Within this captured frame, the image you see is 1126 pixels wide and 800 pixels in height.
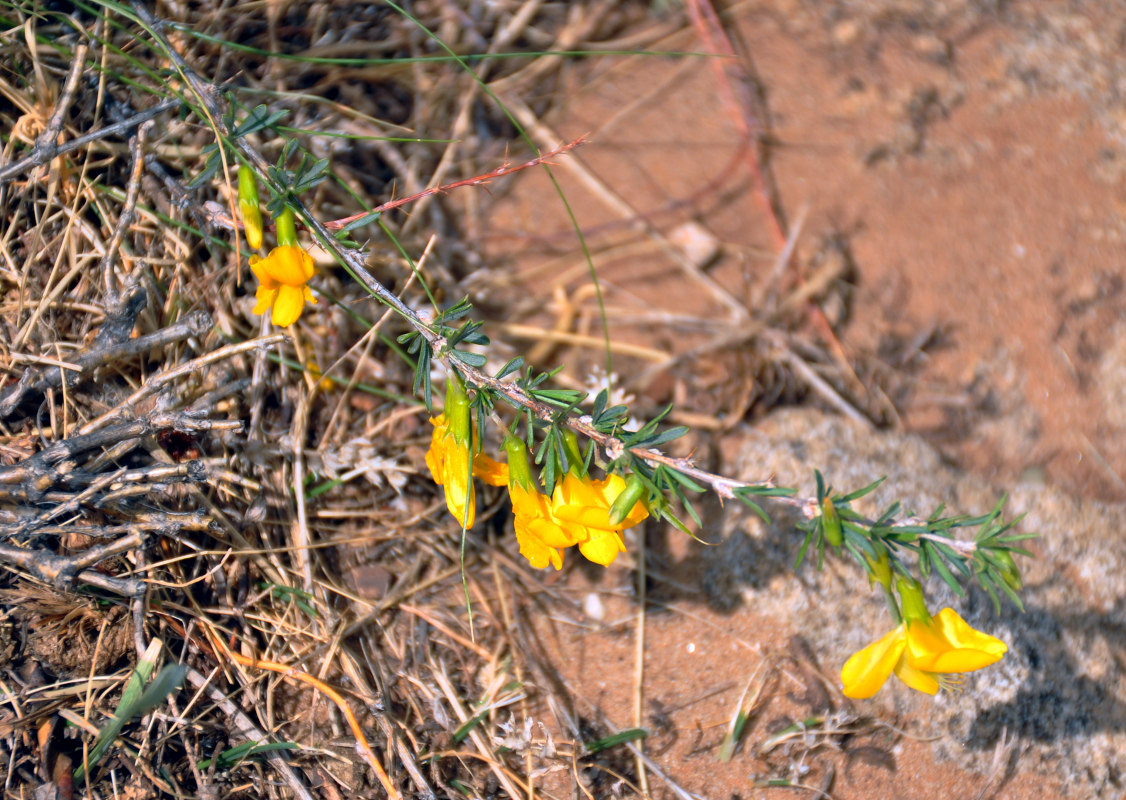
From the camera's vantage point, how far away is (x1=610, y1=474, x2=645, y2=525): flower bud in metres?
1.21

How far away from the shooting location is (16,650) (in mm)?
1479

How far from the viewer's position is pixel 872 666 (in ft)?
4.22

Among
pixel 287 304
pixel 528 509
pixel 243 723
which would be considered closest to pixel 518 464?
pixel 528 509

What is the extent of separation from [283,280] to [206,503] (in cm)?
61

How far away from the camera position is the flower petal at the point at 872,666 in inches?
50.6

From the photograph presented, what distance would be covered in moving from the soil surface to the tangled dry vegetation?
12.9 inches

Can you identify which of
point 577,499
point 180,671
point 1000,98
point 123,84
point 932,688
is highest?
Result: point 1000,98

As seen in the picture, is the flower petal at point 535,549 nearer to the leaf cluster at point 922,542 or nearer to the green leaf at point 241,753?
→ the leaf cluster at point 922,542

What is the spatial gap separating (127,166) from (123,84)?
0.22 m

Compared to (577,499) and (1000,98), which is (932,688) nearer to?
(577,499)

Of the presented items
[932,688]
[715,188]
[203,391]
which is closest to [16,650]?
[203,391]

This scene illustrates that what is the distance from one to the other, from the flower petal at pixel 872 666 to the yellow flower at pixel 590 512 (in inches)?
18.3

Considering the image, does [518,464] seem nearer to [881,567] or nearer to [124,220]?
[881,567]

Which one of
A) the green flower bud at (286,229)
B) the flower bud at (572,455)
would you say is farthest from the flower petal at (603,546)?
the green flower bud at (286,229)
